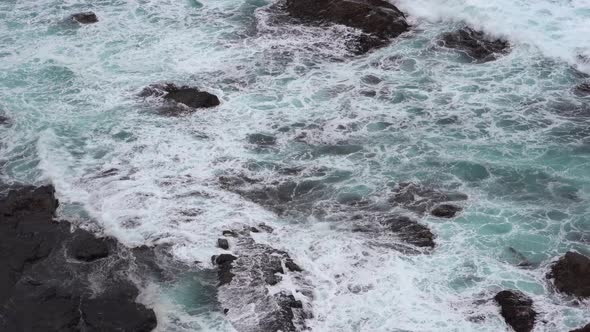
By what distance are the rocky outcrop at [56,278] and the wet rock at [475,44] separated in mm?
10618

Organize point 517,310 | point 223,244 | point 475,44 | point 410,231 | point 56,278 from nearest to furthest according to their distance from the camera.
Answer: point 517,310 → point 56,278 → point 223,244 → point 410,231 → point 475,44

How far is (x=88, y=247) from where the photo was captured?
34.3 ft

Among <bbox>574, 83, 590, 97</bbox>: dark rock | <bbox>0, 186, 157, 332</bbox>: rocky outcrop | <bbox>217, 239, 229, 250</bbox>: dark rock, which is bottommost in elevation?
<bbox>0, 186, 157, 332</bbox>: rocky outcrop

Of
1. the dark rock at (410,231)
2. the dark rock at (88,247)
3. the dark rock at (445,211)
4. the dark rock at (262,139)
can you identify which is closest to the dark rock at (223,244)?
the dark rock at (88,247)

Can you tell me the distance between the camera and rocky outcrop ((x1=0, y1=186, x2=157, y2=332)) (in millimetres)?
9102

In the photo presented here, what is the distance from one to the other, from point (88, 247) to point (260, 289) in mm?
3028

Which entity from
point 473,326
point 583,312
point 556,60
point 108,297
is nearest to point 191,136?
point 108,297

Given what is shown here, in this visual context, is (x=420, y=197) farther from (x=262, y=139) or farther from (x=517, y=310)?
(x=262, y=139)

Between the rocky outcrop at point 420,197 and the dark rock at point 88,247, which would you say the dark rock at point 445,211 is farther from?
the dark rock at point 88,247

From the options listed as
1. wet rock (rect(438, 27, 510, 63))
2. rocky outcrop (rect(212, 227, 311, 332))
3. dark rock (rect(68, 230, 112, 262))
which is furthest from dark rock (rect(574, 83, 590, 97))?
dark rock (rect(68, 230, 112, 262))

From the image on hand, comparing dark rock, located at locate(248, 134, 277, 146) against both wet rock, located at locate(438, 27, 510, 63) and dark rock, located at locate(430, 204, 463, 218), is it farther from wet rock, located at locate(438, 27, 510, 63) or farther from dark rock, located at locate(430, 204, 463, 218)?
wet rock, located at locate(438, 27, 510, 63)

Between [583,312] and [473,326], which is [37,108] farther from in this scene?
[583,312]

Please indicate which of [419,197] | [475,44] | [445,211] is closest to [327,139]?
[419,197]

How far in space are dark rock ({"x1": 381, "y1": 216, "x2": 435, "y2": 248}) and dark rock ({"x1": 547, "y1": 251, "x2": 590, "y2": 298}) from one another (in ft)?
6.45
